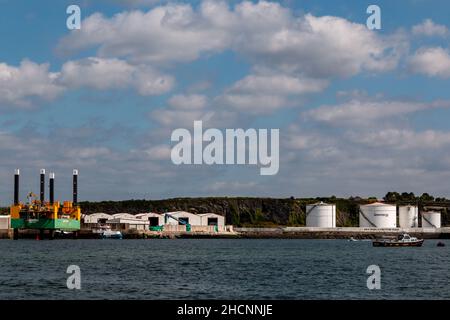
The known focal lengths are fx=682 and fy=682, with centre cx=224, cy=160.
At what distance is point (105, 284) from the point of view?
2486 inches

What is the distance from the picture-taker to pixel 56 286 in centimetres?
6144

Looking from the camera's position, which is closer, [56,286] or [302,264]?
[56,286]

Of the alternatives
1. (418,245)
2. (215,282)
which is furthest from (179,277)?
(418,245)

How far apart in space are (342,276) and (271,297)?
21.2 meters

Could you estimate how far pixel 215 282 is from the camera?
66188 millimetres

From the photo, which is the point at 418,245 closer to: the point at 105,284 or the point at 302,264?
the point at 302,264

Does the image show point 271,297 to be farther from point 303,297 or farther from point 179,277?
point 179,277
